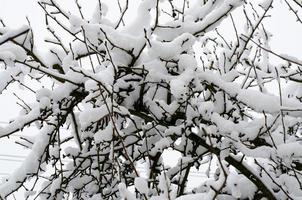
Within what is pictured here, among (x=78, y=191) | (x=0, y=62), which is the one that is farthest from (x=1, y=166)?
(x=0, y=62)

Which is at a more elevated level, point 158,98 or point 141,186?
point 158,98

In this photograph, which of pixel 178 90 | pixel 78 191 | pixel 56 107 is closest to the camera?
pixel 178 90

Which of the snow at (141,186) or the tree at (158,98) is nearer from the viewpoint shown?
the snow at (141,186)

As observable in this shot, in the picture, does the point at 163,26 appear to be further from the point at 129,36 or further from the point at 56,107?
the point at 56,107

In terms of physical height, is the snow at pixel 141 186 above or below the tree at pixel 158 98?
below

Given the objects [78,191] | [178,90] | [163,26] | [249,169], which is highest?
[163,26]

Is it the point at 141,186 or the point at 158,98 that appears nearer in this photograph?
the point at 141,186

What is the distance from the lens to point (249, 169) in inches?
76.8

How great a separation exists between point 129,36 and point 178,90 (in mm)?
436

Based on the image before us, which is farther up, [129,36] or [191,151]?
[129,36]

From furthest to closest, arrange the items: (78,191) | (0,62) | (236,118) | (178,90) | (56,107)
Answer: (78,191), (236,118), (56,107), (0,62), (178,90)

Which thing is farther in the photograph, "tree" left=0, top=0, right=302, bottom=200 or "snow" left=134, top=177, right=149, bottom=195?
"tree" left=0, top=0, right=302, bottom=200

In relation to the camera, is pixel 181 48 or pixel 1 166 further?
pixel 1 166

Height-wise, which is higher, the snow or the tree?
the tree
